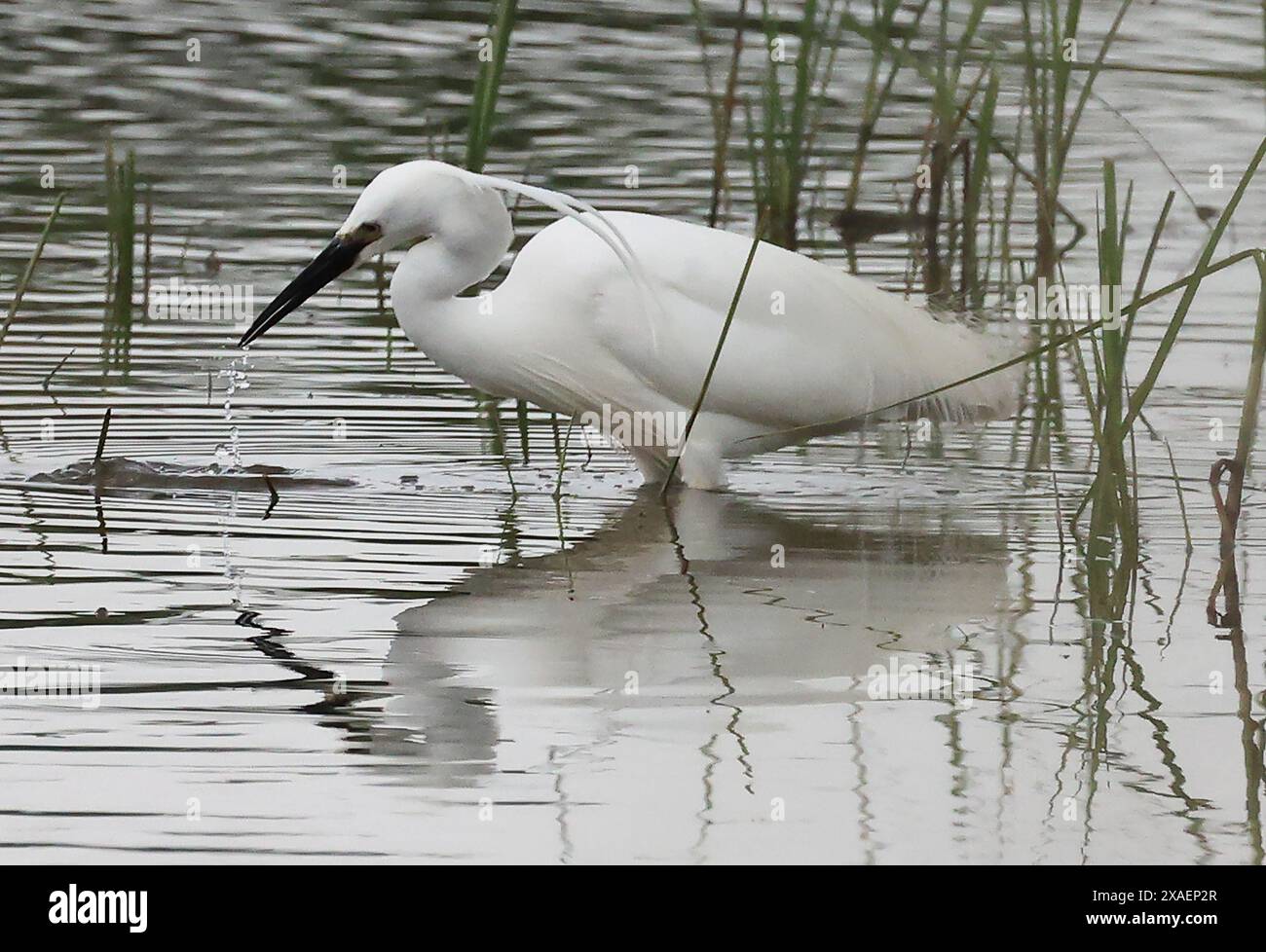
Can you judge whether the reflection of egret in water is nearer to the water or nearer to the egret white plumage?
the water

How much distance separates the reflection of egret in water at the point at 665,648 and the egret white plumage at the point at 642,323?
0.35 meters

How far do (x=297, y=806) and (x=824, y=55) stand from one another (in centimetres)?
1259

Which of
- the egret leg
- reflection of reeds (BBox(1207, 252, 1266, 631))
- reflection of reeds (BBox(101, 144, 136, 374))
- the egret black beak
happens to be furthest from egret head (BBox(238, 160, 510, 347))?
reflection of reeds (BBox(1207, 252, 1266, 631))

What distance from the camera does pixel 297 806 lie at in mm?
3645

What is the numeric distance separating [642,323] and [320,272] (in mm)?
864

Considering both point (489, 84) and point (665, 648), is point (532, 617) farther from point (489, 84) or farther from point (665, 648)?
point (489, 84)

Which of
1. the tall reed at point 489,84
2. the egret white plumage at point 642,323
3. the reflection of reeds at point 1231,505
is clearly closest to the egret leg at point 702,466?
the egret white plumage at point 642,323

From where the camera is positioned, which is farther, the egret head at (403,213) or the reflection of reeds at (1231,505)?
the egret head at (403,213)

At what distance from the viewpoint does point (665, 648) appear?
15.4 ft

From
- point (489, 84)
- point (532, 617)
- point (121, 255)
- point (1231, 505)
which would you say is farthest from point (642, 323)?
point (121, 255)

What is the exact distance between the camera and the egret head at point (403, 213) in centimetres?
605

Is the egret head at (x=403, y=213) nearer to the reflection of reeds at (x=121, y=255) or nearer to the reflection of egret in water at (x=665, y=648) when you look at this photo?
the reflection of egret in water at (x=665, y=648)

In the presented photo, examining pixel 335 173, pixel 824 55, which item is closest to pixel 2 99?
pixel 335 173
